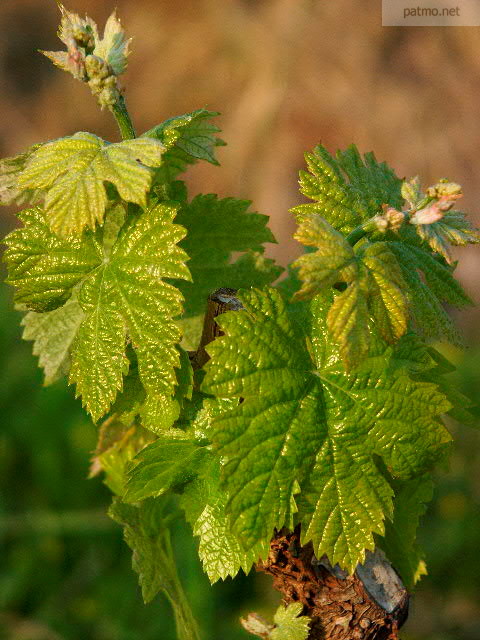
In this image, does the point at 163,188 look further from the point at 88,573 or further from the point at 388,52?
the point at 388,52

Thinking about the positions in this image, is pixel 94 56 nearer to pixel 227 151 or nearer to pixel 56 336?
pixel 56 336

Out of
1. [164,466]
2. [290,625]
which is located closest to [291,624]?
[290,625]

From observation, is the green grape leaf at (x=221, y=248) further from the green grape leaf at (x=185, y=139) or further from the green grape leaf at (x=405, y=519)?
the green grape leaf at (x=405, y=519)

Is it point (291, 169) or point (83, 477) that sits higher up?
point (291, 169)

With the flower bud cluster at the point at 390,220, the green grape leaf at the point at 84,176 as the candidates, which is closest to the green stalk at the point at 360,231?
the flower bud cluster at the point at 390,220

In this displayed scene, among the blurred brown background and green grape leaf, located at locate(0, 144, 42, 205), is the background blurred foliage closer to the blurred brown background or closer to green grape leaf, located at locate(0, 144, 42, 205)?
the blurred brown background

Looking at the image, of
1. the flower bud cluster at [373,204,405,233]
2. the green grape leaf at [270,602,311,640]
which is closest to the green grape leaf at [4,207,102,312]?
the flower bud cluster at [373,204,405,233]

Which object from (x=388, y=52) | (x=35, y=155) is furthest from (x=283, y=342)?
(x=388, y=52)
